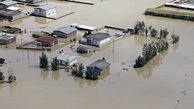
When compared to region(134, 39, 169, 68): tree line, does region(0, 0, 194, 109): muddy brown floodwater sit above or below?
below

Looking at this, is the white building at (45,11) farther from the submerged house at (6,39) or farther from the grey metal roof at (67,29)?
the submerged house at (6,39)

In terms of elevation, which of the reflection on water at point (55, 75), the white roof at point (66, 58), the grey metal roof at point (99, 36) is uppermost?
the grey metal roof at point (99, 36)

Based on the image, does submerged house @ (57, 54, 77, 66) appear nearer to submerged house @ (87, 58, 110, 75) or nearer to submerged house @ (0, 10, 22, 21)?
submerged house @ (87, 58, 110, 75)

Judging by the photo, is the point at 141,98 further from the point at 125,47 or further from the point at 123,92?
the point at 125,47

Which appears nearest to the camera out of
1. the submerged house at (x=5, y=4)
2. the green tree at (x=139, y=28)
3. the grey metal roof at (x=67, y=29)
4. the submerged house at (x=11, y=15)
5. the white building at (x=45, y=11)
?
the grey metal roof at (x=67, y=29)

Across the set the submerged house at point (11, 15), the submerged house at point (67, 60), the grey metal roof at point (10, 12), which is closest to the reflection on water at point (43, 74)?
the submerged house at point (67, 60)

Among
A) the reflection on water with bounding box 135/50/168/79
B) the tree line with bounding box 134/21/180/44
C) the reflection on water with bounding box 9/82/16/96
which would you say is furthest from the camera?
the tree line with bounding box 134/21/180/44

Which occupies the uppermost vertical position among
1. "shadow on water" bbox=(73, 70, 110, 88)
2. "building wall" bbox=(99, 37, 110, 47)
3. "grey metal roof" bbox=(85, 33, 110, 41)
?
"grey metal roof" bbox=(85, 33, 110, 41)

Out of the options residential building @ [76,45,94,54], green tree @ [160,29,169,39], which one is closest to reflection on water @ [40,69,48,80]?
residential building @ [76,45,94,54]
